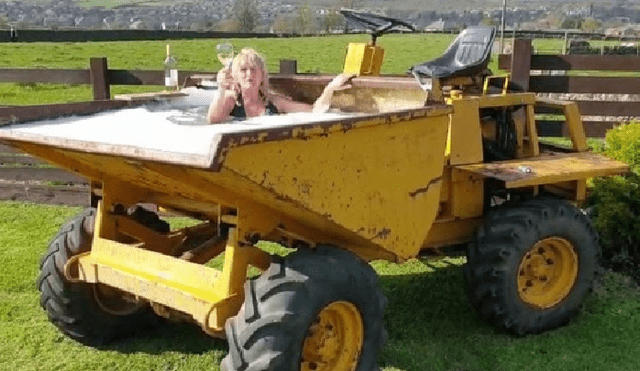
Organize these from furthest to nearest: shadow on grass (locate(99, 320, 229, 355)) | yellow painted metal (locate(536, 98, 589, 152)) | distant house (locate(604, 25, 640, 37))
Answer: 1. distant house (locate(604, 25, 640, 37))
2. yellow painted metal (locate(536, 98, 589, 152))
3. shadow on grass (locate(99, 320, 229, 355))

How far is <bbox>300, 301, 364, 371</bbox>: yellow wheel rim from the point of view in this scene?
4055 mm

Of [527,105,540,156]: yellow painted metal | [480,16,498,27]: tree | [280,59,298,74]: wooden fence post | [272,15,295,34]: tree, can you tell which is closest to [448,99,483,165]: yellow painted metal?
[527,105,540,156]: yellow painted metal

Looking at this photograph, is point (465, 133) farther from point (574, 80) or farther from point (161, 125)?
point (574, 80)

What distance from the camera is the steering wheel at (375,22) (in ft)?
17.1

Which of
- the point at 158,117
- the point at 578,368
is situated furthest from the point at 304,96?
the point at 578,368

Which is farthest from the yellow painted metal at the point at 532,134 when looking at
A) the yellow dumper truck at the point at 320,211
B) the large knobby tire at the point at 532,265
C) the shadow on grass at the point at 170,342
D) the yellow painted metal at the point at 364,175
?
the shadow on grass at the point at 170,342

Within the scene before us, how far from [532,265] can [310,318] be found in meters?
1.96

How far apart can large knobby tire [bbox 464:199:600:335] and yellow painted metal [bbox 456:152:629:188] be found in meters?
0.21

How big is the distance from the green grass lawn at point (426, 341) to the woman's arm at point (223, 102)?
1.42 meters

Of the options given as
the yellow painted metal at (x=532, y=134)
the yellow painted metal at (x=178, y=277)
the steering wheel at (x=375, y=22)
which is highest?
the steering wheel at (x=375, y=22)

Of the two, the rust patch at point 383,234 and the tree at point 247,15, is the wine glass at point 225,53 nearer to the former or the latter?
the rust patch at point 383,234

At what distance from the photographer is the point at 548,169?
506cm

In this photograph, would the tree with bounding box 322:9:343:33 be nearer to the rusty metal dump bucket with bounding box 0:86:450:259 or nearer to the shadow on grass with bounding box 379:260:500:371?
the shadow on grass with bounding box 379:260:500:371

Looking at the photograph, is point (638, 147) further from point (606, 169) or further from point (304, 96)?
point (304, 96)
